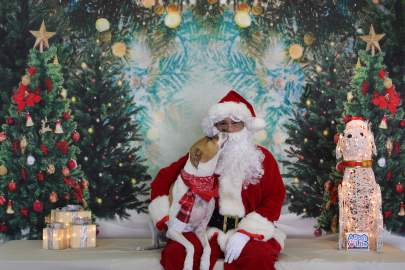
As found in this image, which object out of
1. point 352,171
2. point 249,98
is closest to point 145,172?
point 249,98

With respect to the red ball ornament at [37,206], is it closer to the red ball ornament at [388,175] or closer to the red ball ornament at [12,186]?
the red ball ornament at [12,186]

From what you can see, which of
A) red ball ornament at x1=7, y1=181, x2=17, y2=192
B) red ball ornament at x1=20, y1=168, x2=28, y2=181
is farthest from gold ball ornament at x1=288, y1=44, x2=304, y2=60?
red ball ornament at x1=7, y1=181, x2=17, y2=192

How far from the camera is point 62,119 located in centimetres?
406

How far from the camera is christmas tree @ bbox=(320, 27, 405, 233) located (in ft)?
13.4

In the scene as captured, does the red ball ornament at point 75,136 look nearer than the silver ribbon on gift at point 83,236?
No

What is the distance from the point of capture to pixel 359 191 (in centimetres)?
362

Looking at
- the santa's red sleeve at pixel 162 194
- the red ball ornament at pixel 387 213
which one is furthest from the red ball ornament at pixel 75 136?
the red ball ornament at pixel 387 213

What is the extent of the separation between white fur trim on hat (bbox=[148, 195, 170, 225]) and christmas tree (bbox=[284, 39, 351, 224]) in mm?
1067

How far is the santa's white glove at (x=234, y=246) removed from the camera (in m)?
3.22

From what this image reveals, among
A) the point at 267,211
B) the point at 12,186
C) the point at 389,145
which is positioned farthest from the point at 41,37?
the point at 389,145

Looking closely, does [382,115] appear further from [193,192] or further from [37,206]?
[37,206]

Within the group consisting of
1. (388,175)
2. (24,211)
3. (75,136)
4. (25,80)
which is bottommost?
(24,211)

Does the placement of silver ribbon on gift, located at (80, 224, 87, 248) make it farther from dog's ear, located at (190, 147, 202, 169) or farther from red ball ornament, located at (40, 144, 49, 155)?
dog's ear, located at (190, 147, 202, 169)

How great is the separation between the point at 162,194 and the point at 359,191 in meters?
1.31
